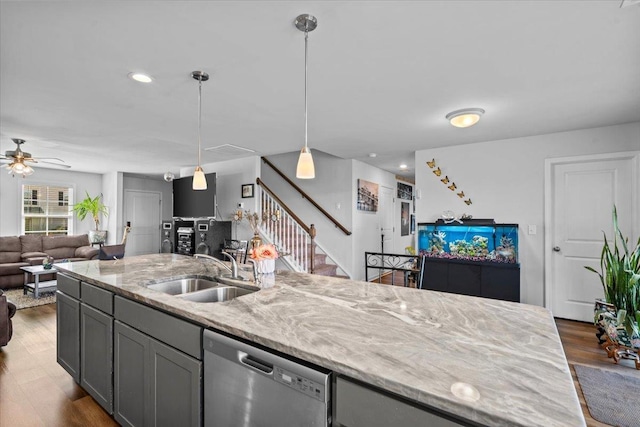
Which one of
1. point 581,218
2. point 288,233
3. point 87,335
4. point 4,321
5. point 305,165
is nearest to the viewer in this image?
point 305,165

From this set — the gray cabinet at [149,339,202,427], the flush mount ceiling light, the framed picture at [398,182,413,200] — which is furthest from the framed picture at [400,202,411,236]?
the gray cabinet at [149,339,202,427]

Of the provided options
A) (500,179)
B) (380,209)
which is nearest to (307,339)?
(500,179)

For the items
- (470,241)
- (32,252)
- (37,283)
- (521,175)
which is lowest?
(37,283)

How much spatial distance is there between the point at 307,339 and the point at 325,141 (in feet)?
11.9

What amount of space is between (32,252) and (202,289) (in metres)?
6.11

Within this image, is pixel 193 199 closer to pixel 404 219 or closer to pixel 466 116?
pixel 466 116

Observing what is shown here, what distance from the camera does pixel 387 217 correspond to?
7.11m

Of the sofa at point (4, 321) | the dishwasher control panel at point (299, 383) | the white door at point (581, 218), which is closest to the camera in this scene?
the dishwasher control panel at point (299, 383)

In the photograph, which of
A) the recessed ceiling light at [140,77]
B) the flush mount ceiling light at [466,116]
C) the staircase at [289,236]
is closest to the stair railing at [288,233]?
the staircase at [289,236]

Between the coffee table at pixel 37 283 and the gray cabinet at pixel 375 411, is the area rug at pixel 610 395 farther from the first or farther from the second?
the coffee table at pixel 37 283

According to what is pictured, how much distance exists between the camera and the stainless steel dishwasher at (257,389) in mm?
1013

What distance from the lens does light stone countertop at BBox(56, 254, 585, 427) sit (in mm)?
761

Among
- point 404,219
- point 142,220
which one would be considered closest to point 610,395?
point 404,219

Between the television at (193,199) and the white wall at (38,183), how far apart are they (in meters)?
3.21
